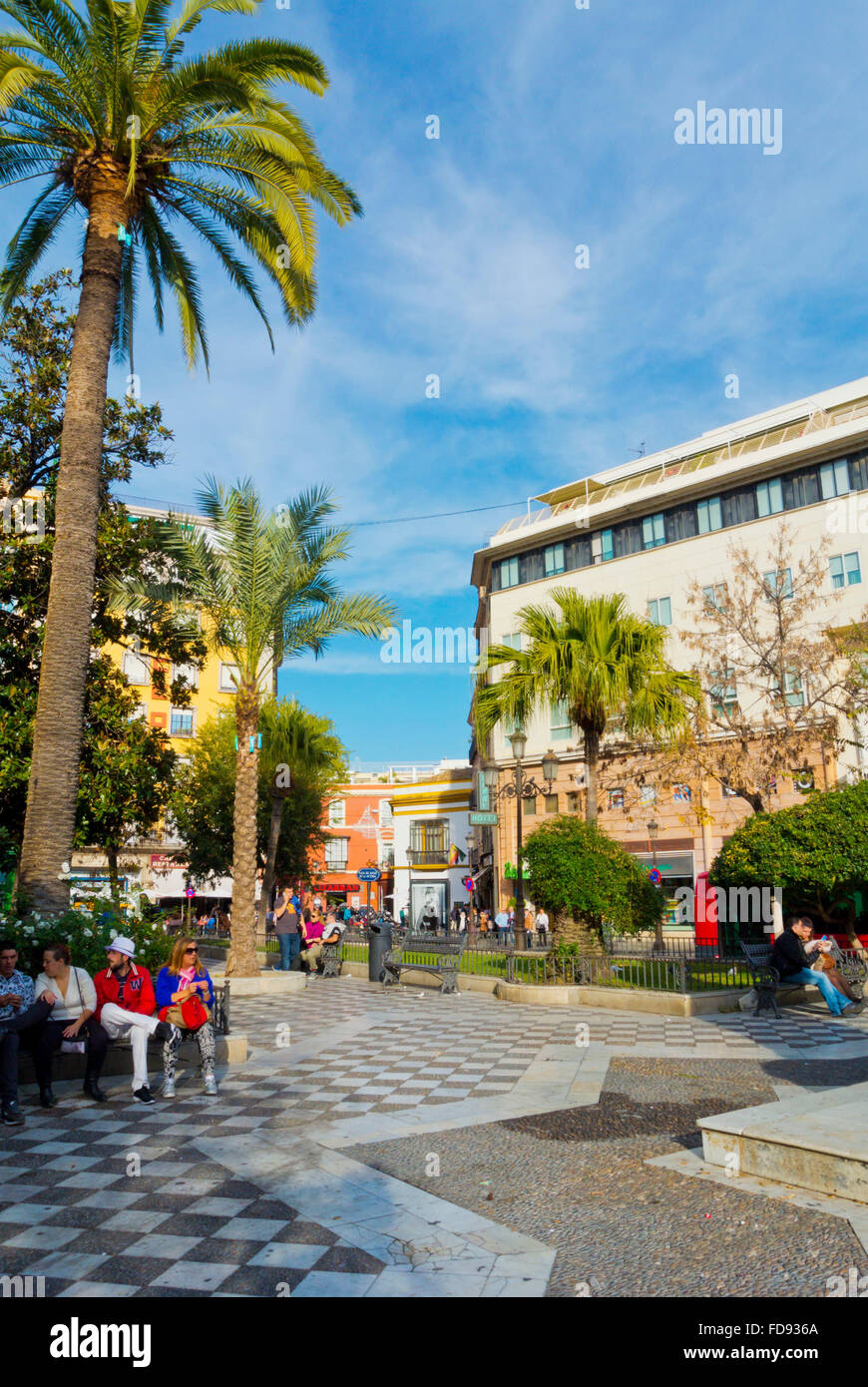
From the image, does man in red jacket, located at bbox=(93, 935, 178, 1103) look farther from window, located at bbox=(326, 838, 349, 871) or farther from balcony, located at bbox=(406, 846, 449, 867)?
window, located at bbox=(326, 838, 349, 871)

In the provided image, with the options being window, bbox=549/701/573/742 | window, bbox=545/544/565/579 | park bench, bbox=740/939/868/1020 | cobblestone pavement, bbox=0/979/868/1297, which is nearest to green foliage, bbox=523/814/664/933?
park bench, bbox=740/939/868/1020

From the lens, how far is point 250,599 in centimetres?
1733

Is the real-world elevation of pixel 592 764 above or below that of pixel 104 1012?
above

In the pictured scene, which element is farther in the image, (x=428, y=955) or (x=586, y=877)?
(x=428, y=955)

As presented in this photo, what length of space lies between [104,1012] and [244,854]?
9528 millimetres

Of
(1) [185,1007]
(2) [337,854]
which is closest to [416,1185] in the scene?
(1) [185,1007]

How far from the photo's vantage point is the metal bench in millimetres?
16281

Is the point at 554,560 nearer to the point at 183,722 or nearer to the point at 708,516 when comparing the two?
the point at 708,516

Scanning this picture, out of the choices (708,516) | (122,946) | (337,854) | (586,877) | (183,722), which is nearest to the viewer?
(122,946)

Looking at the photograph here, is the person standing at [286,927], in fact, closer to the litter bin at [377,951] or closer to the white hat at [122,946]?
the litter bin at [377,951]

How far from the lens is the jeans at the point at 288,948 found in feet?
60.4

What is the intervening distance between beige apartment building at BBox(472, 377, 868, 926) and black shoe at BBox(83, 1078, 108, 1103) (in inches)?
902
